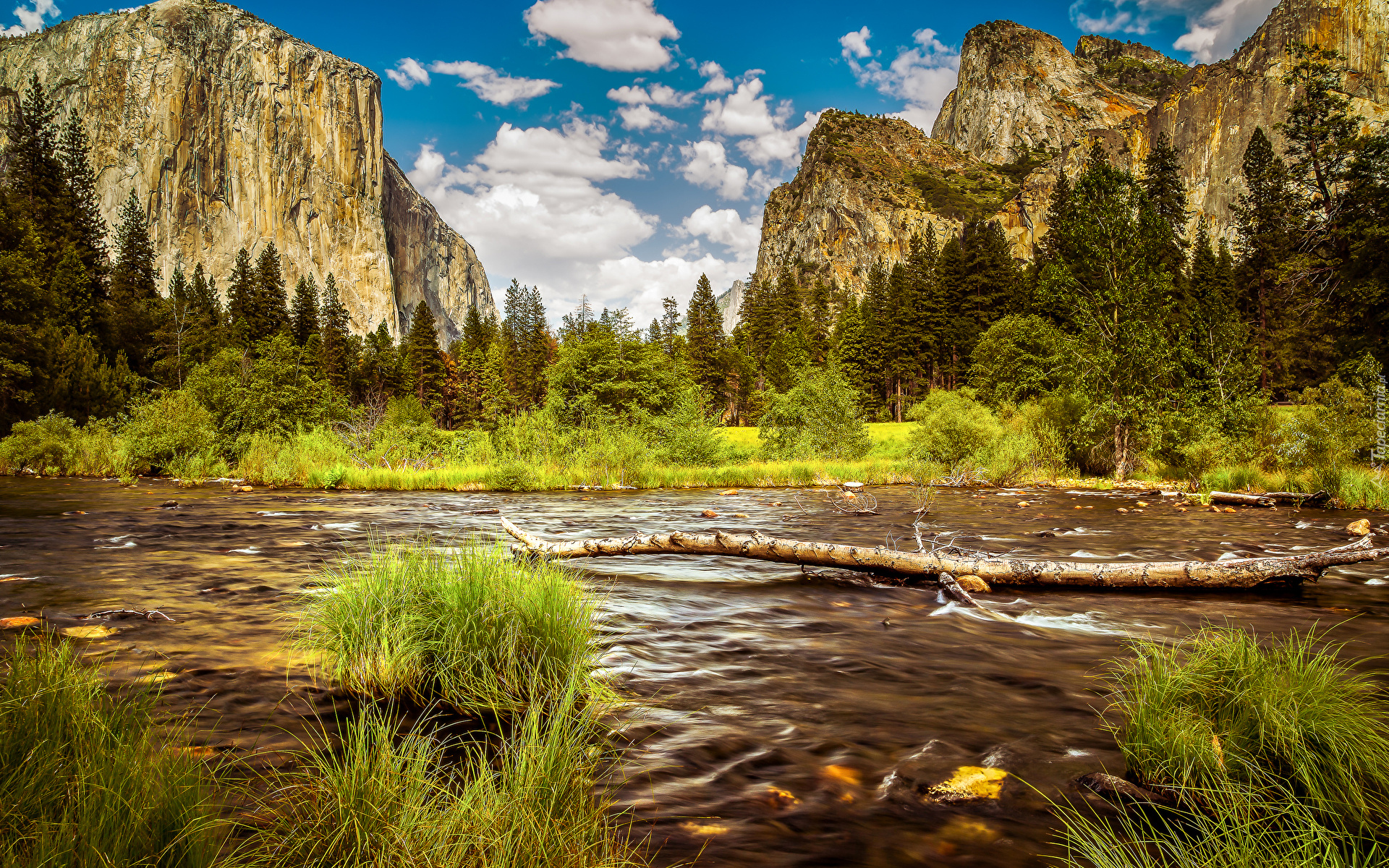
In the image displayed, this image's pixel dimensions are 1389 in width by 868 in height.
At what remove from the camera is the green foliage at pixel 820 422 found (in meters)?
32.0

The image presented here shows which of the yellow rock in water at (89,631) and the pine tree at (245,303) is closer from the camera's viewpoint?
the yellow rock in water at (89,631)

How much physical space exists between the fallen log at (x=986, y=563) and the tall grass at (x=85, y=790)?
4.04 meters

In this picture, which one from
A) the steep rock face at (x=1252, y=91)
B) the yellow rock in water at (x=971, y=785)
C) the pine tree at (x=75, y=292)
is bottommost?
the yellow rock in water at (x=971, y=785)

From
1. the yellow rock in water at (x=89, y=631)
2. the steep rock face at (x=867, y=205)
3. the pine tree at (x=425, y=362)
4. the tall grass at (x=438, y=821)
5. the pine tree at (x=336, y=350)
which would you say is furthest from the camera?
the steep rock face at (x=867, y=205)

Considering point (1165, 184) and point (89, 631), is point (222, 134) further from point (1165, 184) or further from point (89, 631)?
point (89, 631)

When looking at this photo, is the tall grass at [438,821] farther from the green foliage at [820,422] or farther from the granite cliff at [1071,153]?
the granite cliff at [1071,153]

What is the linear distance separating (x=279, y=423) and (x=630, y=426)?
14.0 meters

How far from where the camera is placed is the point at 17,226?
119 ft

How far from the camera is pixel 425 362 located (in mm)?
79500

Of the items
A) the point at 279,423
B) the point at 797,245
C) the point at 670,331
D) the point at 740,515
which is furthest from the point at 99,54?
the point at 740,515

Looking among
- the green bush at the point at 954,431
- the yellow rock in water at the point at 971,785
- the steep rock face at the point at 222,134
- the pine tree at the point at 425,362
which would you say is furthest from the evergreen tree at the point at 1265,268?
the steep rock face at the point at 222,134

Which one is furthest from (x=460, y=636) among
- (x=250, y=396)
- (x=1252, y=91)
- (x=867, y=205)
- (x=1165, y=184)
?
(x=867, y=205)

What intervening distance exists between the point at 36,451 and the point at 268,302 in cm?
5192

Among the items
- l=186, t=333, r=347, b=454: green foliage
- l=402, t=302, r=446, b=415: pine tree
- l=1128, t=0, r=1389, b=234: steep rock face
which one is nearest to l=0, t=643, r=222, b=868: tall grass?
l=186, t=333, r=347, b=454: green foliage
